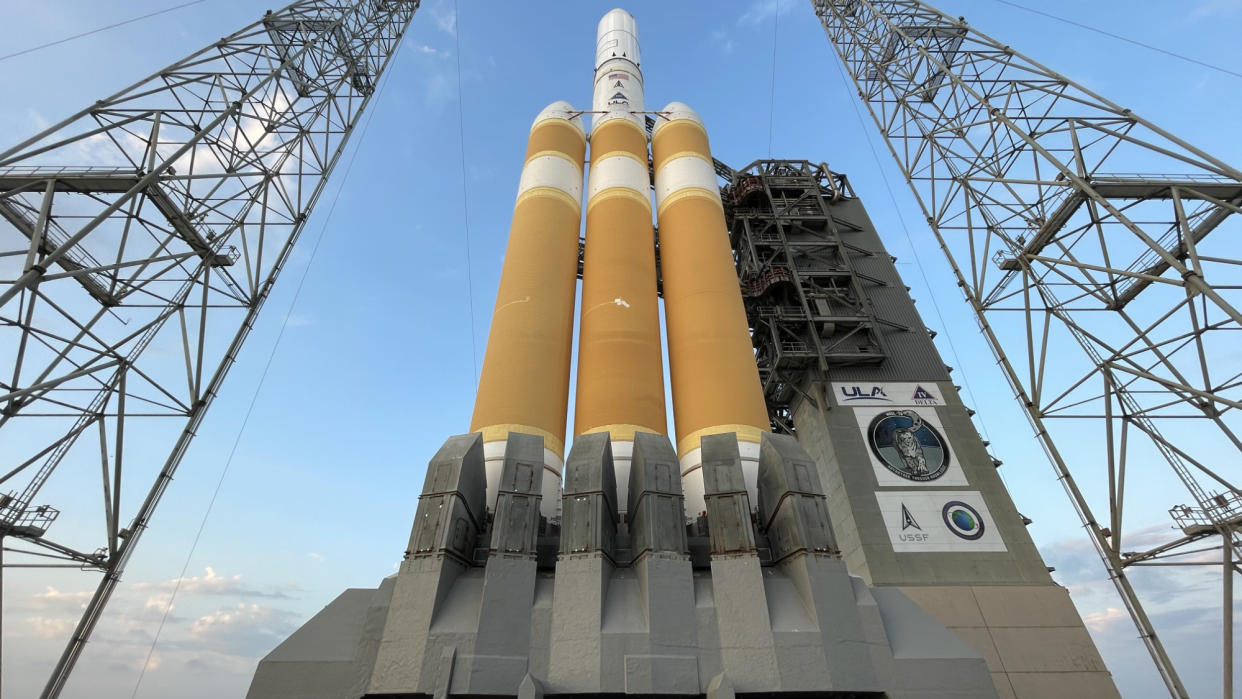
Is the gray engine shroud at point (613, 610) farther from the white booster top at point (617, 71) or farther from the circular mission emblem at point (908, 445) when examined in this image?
the white booster top at point (617, 71)

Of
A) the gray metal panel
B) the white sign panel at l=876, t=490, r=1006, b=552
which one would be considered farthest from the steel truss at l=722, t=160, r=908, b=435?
the white sign panel at l=876, t=490, r=1006, b=552

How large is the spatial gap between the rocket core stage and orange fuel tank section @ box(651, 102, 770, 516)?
3 centimetres

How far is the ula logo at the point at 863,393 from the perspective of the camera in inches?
854

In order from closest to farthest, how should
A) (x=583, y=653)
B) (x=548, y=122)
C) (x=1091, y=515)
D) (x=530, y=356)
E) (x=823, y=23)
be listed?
(x=583, y=653) < (x=530, y=356) < (x=1091, y=515) < (x=548, y=122) < (x=823, y=23)

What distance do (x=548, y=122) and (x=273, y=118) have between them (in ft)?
28.9

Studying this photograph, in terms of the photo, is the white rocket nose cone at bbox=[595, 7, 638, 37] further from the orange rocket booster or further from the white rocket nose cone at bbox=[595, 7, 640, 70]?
the orange rocket booster

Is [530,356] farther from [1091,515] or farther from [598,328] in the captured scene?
[1091,515]

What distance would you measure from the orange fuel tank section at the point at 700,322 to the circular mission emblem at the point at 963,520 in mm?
11356

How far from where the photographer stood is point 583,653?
772 cm

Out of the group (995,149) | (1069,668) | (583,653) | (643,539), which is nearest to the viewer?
(583,653)

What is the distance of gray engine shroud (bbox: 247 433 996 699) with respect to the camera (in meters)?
7.59

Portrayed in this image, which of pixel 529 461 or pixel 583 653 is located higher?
pixel 529 461

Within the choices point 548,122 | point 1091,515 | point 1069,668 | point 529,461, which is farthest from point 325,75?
point 1069,668

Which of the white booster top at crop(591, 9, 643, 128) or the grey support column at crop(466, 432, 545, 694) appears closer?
the grey support column at crop(466, 432, 545, 694)
